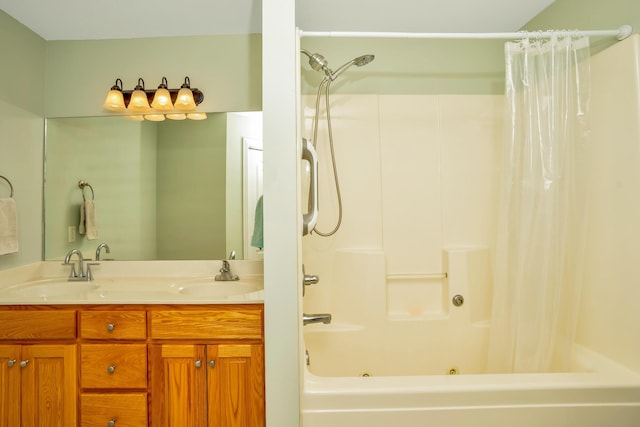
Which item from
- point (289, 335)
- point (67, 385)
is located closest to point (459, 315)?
point (289, 335)

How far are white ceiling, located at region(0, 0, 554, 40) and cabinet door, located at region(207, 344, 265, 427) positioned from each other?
1.68 metres

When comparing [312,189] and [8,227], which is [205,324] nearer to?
[312,189]

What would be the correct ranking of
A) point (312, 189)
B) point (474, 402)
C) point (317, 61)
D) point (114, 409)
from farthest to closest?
point (317, 61) → point (114, 409) → point (312, 189) → point (474, 402)

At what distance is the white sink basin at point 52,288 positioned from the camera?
5.51 feet

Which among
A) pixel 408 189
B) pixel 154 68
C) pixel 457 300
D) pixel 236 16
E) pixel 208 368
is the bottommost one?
pixel 208 368

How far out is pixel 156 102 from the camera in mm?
1888

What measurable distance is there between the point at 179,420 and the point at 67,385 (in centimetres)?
50

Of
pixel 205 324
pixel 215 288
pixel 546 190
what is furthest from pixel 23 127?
pixel 546 190

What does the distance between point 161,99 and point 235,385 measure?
155cm

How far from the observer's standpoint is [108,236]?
6.41 ft

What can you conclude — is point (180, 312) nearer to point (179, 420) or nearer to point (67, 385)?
point (179, 420)

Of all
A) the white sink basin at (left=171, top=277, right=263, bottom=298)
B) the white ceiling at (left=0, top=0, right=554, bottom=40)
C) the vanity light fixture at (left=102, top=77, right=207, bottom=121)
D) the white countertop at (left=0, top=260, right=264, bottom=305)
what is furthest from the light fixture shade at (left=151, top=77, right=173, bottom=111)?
the white sink basin at (left=171, top=277, right=263, bottom=298)

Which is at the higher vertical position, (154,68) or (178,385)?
(154,68)

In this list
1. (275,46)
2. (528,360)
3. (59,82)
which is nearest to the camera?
(275,46)
